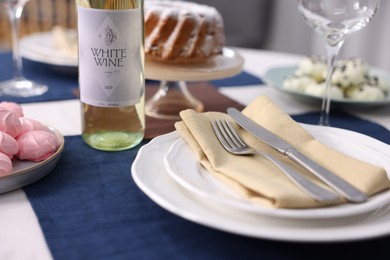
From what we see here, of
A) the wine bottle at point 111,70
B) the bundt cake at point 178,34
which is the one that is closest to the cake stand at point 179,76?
the bundt cake at point 178,34

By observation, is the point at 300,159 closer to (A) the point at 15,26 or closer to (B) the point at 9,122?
(B) the point at 9,122

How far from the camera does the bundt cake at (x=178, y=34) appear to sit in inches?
36.0

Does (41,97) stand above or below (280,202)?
below

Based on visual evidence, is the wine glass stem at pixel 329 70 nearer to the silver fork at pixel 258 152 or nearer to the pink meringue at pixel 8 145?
the silver fork at pixel 258 152

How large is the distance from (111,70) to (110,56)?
0.02 m

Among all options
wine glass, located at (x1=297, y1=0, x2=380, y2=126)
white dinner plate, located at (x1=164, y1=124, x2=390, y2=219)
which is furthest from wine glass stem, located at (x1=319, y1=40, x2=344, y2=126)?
white dinner plate, located at (x1=164, y1=124, x2=390, y2=219)

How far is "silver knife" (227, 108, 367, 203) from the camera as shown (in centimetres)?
51

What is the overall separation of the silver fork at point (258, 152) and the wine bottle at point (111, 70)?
0.43 ft

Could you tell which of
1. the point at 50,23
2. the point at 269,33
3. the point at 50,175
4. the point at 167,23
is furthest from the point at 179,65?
the point at 269,33

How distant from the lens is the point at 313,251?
1.65 feet

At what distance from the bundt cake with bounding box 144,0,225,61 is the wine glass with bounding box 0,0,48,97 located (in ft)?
0.92

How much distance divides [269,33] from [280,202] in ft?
9.02

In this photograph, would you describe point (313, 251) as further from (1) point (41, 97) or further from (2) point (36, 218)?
(1) point (41, 97)

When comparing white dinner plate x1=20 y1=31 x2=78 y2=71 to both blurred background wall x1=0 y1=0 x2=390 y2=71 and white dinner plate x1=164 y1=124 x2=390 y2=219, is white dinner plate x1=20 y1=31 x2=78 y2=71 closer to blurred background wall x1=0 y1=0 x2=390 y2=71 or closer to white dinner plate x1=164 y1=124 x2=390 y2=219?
white dinner plate x1=164 y1=124 x2=390 y2=219
